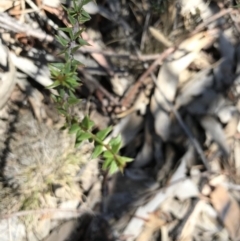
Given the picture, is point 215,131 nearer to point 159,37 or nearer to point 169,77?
point 169,77

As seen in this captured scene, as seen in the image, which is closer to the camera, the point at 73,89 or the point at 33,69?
the point at 73,89

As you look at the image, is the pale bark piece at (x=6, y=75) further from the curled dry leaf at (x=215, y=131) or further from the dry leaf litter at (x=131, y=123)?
the curled dry leaf at (x=215, y=131)

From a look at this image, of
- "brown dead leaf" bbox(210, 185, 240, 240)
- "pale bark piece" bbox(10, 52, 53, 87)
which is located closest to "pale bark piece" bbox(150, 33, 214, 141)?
"brown dead leaf" bbox(210, 185, 240, 240)

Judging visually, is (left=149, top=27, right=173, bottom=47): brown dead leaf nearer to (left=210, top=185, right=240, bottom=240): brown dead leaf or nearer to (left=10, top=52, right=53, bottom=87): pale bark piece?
(left=10, top=52, right=53, bottom=87): pale bark piece

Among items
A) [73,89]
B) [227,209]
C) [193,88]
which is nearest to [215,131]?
[193,88]

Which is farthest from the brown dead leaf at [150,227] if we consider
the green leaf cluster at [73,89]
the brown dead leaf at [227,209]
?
the green leaf cluster at [73,89]

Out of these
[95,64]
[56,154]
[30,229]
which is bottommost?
[30,229]

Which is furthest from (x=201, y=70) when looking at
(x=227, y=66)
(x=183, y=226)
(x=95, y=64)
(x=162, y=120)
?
(x=183, y=226)

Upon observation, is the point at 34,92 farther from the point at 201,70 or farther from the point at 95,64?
the point at 201,70

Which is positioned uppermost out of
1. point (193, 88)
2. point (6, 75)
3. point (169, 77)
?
point (6, 75)
